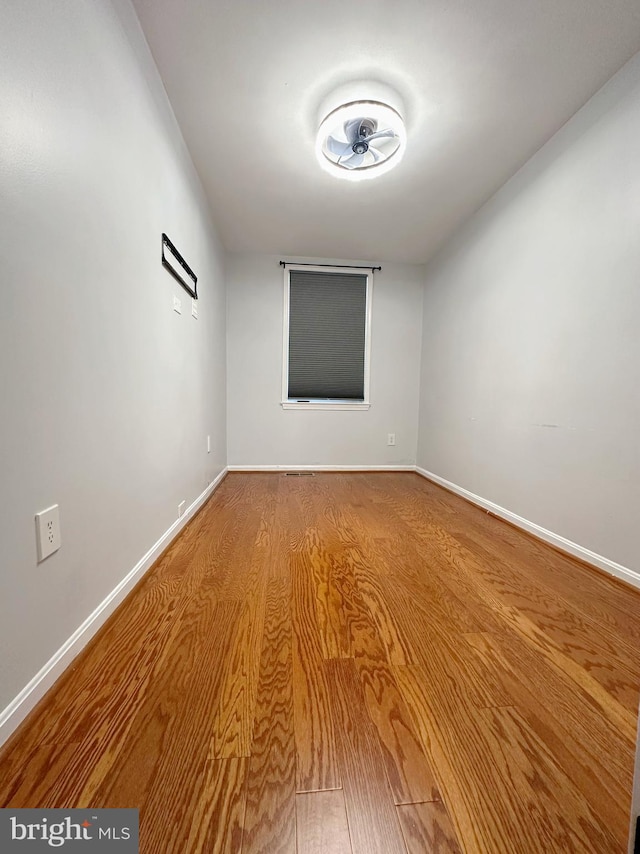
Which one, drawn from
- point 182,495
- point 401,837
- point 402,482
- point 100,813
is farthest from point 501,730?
point 402,482

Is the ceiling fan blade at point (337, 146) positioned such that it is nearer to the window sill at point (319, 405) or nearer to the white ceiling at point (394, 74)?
the white ceiling at point (394, 74)

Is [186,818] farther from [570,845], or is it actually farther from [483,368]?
[483,368]

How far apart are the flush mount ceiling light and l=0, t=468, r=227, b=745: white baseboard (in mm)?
2340

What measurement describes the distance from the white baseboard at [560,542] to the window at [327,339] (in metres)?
1.62

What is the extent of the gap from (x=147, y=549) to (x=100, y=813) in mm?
950

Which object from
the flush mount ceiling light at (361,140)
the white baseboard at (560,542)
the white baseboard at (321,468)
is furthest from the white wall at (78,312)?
the white baseboard at (560,542)

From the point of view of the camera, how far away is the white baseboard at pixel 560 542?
4.52 ft

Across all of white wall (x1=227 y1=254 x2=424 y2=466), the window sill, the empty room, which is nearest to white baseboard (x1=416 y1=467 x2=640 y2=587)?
the empty room

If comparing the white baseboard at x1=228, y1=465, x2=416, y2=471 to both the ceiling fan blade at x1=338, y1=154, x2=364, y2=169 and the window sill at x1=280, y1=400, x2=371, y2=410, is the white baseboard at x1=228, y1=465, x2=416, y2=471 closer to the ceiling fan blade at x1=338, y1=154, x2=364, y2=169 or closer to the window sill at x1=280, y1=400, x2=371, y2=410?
the window sill at x1=280, y1=400, x2=371, y2=410

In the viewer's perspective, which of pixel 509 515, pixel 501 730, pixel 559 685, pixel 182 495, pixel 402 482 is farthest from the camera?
pixel 402 482

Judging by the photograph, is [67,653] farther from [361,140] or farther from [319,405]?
[319,405]

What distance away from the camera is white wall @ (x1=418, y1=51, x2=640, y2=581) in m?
1.40

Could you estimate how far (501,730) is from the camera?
728mm

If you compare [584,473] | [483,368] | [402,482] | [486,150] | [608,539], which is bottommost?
[402,482]
